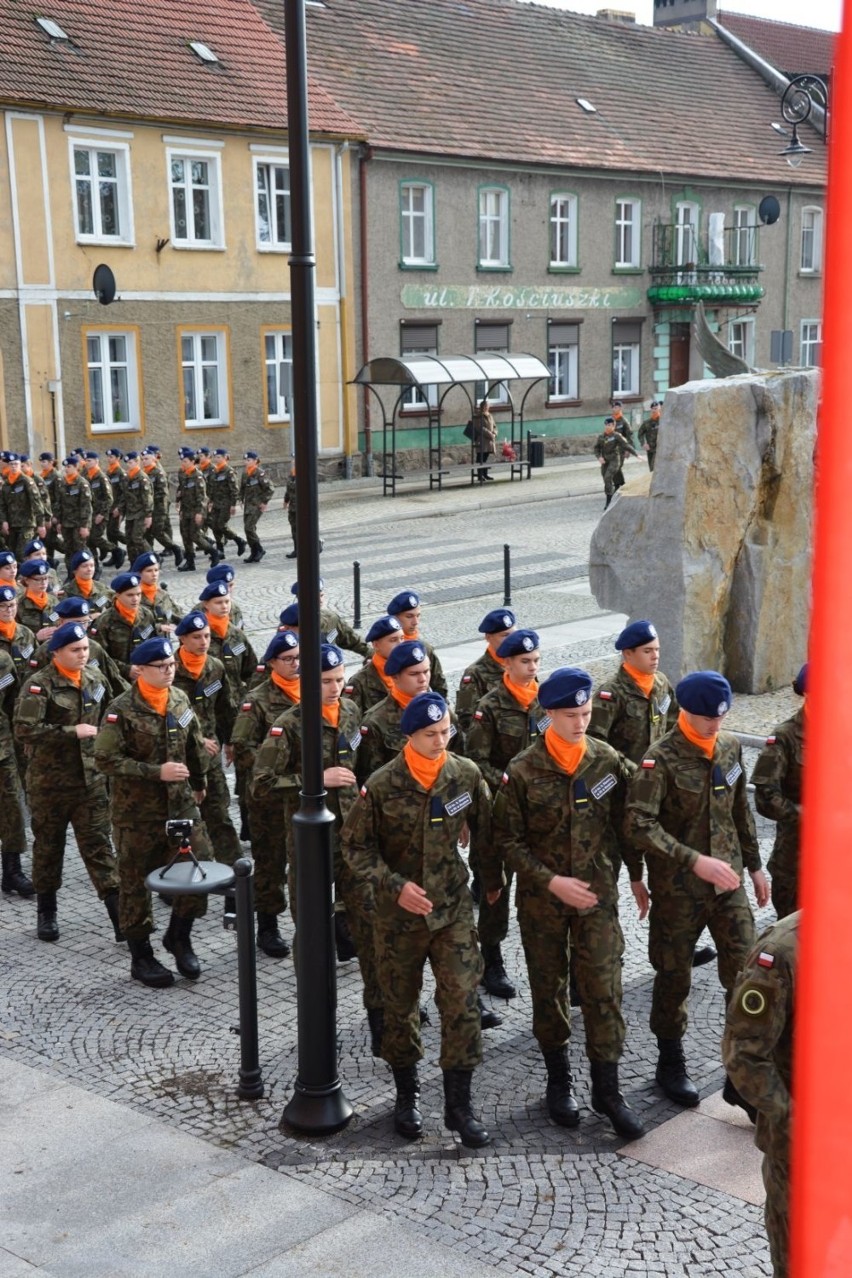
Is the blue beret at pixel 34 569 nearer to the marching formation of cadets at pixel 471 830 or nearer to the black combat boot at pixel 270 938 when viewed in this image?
the marching formation of cadets at pixel 471 830

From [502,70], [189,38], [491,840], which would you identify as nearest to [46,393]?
[189,38]

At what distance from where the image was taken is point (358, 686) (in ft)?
32.2

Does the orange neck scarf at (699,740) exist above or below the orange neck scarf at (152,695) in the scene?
above

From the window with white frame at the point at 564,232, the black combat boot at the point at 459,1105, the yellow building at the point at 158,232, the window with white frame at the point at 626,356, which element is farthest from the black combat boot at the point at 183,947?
the window with white frame at the point at 626,356

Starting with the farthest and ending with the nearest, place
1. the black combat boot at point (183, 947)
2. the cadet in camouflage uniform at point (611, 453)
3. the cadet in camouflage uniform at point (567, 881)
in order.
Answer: the cadet in camouflage uniform at point (611, 453) < the black combat boot at point (183, 947) < the cadet in camouflage uniform at point (567, 881)

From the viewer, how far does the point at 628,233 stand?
131 ft

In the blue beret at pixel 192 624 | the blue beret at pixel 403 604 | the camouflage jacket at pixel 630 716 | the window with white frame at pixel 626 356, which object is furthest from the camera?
the window with white frame at pixel 626 356

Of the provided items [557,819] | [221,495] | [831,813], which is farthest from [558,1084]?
[221,495]

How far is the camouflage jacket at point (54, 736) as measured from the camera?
9.13 meters

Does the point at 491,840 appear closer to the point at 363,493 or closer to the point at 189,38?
the point at 363,493

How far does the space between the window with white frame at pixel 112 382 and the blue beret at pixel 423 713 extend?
77.0 feet

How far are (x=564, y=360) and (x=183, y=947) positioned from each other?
31.8 m

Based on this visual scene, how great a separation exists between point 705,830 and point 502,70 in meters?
35.0

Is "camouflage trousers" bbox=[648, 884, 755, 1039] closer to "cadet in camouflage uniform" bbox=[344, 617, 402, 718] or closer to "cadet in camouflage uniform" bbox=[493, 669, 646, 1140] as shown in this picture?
"cadet in camouflage uniform" bbox=[493, 669, 646, 1140]
